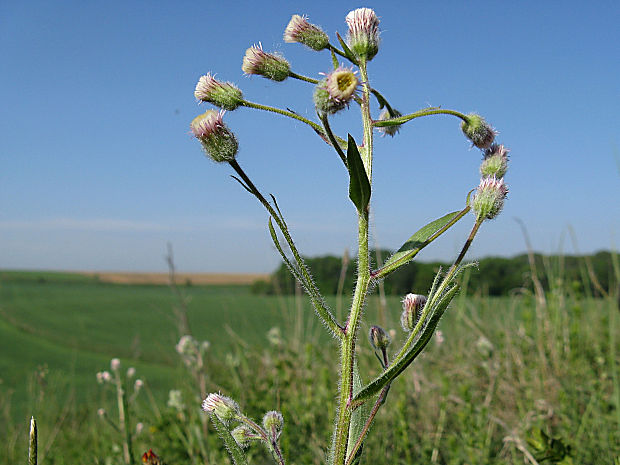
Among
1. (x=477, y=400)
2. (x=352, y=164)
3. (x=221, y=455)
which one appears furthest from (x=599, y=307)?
(x=352, y=164)

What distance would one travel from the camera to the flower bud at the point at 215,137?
4.19 feet

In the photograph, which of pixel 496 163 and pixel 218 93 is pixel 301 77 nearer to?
pixel 218 93

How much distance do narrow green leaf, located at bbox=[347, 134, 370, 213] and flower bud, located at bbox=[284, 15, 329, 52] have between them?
434 mm

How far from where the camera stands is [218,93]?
1352mm

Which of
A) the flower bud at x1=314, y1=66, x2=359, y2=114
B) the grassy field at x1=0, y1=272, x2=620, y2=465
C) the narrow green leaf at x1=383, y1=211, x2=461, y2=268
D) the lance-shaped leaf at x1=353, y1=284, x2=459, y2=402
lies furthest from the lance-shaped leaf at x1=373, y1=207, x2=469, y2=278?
the grassy field at x1=0, y1=272, x2=620, y2=465

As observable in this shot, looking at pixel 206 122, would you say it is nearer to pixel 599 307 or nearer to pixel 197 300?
pixel 599 307

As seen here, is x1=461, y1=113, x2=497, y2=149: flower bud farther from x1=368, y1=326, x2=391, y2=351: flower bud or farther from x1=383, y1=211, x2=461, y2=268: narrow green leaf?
x1=368, y1=326, x2=391, y2=351: flower bud

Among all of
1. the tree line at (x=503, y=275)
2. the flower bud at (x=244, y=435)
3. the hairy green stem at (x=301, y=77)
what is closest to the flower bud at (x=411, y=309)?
the flower bud at (x=244, y=435)

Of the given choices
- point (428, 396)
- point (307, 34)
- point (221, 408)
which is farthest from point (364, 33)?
point (428, 396)

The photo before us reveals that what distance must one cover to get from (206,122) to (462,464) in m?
1.77

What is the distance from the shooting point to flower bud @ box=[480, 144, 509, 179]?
139cm

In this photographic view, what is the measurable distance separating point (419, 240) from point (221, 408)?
66 centimetres

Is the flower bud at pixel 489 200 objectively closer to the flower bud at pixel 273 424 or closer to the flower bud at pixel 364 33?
the flower bud at pixel 364 33

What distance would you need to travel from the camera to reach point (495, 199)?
50.7 inches
